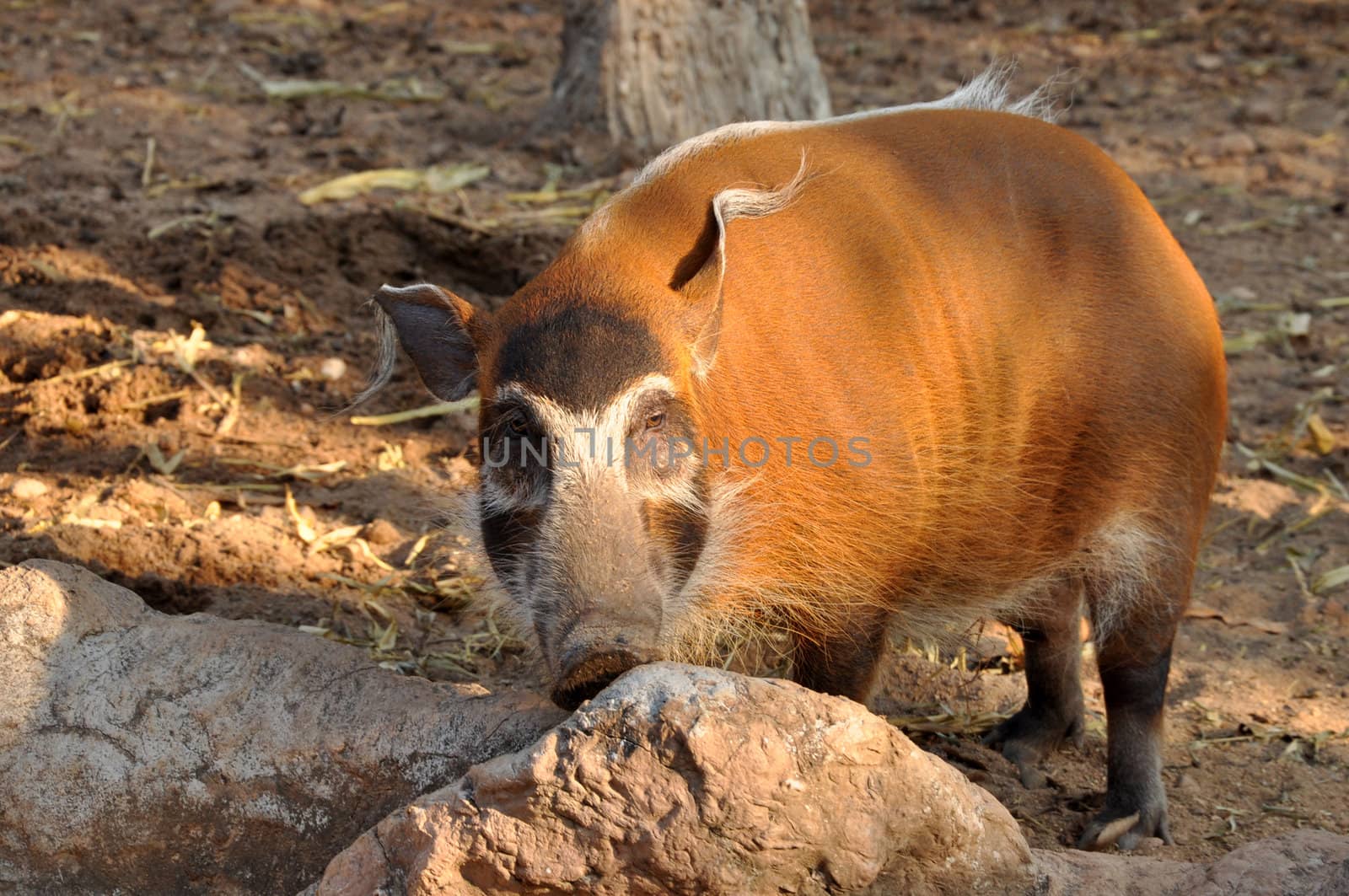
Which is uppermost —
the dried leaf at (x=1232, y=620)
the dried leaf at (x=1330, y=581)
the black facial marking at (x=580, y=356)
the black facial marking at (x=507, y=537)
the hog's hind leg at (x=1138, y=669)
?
the black facial marking at (x=580, y=356)

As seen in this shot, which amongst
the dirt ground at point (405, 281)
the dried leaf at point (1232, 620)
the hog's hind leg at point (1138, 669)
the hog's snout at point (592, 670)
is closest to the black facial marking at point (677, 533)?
the hog's snout at point (592, 670)

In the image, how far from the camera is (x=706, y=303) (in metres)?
3.09

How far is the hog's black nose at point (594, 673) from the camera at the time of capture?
2.64 meters

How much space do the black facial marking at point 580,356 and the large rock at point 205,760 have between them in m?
0.66

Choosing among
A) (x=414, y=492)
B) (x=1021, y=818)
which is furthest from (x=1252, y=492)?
(x=414, y=492)

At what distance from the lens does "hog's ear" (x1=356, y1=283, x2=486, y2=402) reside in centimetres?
336

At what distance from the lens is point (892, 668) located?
14.4 feet

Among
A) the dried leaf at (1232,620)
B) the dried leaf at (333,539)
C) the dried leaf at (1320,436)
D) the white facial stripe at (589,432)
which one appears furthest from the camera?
the dried leaf at (1320,436)

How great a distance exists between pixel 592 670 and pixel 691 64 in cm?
506

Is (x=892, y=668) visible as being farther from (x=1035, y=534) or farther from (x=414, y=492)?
Result: (x=414, y=492)

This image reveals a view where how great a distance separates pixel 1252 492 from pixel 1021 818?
7.44ft

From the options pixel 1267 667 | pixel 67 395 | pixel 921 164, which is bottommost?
pixel 1267 667

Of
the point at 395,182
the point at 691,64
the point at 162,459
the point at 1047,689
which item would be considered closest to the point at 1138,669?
the point at 1047,689

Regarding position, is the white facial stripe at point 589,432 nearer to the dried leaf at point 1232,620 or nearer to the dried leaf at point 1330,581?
the dried leaf at point 1232,620
